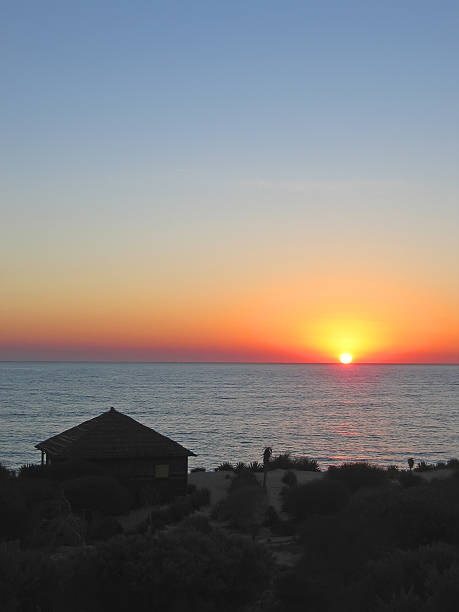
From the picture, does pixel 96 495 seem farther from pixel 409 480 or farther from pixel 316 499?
pixel 409 480

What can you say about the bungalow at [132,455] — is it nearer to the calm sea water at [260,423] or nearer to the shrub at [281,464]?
the shrub at [281,464]

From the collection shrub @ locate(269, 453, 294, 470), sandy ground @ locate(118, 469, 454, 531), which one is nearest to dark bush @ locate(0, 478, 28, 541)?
sandy ground @ locate(118, 469, 454, 531)

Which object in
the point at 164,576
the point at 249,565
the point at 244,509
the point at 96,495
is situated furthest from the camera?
the point at 96,495

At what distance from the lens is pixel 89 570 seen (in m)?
10.7

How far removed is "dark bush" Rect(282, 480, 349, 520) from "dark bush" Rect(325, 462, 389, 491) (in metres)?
2.48

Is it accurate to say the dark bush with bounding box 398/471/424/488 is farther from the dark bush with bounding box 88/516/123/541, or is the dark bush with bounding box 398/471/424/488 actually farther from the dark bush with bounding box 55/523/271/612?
the dark bush with bounding box 55/523/271/612

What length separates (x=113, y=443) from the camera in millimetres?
26266

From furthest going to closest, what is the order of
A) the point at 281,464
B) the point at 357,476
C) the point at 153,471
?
the point at 281,464
the point at 153,471
the point at 357,476

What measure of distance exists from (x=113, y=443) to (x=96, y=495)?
3687 millimetres

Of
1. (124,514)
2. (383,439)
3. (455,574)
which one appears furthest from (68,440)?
(383,439)

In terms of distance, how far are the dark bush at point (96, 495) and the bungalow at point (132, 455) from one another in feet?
6.68

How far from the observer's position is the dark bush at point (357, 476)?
969 inches

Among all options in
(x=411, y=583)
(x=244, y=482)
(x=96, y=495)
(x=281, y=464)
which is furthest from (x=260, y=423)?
(x=411, y=583)

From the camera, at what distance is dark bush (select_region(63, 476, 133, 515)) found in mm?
22469
